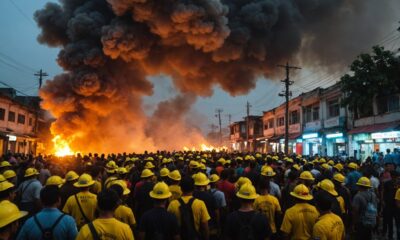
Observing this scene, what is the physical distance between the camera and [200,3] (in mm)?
23641

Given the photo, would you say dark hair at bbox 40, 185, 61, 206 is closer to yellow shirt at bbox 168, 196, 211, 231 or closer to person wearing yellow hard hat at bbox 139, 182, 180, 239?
person wearing yellow hard hat at bbox 139, 182, 180, 239

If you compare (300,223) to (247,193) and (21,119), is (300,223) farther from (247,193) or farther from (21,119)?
(21,119)

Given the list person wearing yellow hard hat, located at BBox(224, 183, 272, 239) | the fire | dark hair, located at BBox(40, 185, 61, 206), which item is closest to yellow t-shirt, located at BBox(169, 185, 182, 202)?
person wearing yellow hard hat, located at BBox(224, 183, 272, 239)

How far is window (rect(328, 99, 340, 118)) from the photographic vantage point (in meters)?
29.1

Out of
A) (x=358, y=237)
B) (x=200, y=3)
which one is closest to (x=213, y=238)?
(x=358, y=237)

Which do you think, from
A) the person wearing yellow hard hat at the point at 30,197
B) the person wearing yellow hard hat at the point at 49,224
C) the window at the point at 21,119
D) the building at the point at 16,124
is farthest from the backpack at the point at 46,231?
the window at the point at 21,119

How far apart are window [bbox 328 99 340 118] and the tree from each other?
737cm

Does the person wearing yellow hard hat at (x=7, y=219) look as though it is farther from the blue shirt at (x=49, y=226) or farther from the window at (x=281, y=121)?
the window at (x=281, y=121)

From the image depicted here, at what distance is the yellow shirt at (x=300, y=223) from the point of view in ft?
14.9

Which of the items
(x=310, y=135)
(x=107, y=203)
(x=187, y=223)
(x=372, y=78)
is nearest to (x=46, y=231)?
(x=107, y=203)

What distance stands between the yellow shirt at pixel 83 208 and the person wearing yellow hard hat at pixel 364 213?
4628mm

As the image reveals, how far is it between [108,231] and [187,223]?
1.57 m

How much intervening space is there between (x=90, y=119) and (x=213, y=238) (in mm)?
22774

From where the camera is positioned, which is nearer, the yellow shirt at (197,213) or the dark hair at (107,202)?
the dark hair at (107,202)
